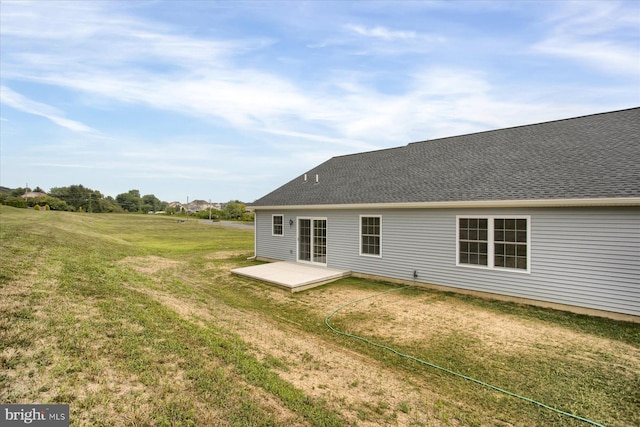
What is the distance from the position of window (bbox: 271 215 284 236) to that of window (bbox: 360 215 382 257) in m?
4.18

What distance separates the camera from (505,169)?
8430mm

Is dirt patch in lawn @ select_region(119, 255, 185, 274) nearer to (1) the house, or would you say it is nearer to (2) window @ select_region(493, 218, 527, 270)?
(1) the house

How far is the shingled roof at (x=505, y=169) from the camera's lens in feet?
22.2

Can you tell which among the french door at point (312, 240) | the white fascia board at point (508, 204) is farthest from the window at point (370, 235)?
the french door at point (312, 240)

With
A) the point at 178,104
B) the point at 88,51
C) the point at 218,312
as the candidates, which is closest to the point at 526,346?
the point at 218,312

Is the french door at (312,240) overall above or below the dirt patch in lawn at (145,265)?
above

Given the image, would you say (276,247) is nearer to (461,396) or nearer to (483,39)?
(461,396)

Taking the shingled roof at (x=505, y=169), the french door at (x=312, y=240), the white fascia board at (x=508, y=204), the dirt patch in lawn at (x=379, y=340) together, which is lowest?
the dirt patch in lawn at (x=379, y=340)

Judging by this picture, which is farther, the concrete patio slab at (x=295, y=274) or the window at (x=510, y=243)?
the concrete patio slab at (x=295, y=274)

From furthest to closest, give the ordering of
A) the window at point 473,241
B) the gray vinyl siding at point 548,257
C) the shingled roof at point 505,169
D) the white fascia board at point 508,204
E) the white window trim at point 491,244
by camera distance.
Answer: the window at point 473,241 < the white window trim at point 491,244 < the shingled roof at point 505,169 < the gray vinyl siding at point 548,257 < the white fascia board at point 508,204

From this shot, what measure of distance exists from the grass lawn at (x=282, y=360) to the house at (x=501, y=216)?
98cm

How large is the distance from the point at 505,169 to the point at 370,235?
450 centimetres

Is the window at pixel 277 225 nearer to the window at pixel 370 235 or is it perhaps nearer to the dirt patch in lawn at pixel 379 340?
the window at pixel 370 235

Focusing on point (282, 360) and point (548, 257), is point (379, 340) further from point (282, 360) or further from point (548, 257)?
point (548, 257)
